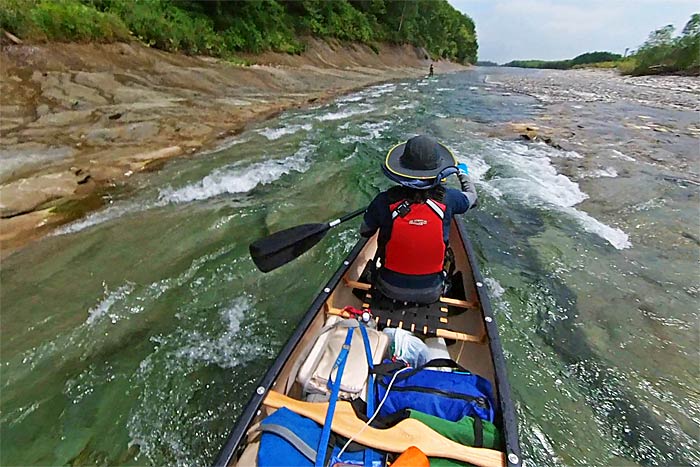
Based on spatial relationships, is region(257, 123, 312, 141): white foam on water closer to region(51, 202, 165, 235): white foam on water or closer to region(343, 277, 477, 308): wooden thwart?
region(51, 202, 165, 235): white foam on water

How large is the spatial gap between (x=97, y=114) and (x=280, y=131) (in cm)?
463

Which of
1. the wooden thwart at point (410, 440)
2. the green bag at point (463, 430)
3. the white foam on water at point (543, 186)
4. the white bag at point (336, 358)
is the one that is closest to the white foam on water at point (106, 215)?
the white bag at point (336, 358)

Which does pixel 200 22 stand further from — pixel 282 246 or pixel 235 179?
pixel 282 246

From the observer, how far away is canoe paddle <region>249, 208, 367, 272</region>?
12.6 feet

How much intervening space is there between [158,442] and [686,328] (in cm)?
533

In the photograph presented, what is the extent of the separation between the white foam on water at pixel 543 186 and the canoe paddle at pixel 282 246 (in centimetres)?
478

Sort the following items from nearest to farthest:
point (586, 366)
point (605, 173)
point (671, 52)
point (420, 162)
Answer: point (420, 162) < point (586, 366) < point (605, 173) < point (671, 52)

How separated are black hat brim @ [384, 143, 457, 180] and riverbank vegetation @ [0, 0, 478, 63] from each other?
1317 centimetres

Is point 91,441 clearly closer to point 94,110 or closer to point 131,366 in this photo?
point 131,366

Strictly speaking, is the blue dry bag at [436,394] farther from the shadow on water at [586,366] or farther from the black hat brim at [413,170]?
the shadow on water at [586,366]

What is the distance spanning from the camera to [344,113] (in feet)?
49.8

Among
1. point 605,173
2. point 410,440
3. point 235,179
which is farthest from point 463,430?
point 605,173

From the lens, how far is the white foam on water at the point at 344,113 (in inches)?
552

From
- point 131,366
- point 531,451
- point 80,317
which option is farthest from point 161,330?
point 531,451
